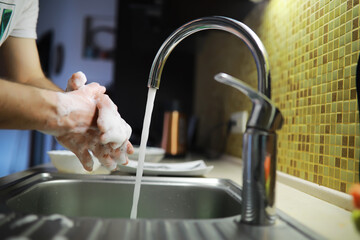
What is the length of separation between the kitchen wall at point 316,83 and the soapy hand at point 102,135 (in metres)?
0.43

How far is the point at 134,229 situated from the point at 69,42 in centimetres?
379

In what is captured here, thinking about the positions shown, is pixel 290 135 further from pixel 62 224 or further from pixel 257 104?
pixel 62 224

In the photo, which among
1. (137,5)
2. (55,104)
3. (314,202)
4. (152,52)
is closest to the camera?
(55,104)

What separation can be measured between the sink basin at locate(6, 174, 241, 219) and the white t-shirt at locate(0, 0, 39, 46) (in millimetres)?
448

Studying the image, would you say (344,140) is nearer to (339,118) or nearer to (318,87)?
(339,118)

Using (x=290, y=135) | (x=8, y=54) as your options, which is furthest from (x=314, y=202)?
(x=8, y=54)

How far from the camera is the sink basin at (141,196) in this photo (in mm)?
812

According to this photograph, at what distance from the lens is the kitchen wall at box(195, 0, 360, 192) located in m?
0.62

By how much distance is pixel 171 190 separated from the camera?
2.73 feet

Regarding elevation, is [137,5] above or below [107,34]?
below

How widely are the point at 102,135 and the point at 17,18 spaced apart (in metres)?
0.61

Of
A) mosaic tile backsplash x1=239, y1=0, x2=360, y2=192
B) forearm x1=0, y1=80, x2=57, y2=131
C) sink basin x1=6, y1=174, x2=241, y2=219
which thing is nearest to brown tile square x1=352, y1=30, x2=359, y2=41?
mosaic tile backsplash x1=239, y1=0, x2=360, y2=192

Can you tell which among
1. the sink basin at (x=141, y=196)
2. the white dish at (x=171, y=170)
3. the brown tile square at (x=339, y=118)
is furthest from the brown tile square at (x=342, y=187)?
the white dish at (x=171, y=170)

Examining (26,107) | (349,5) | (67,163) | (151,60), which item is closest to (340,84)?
(349,5)
